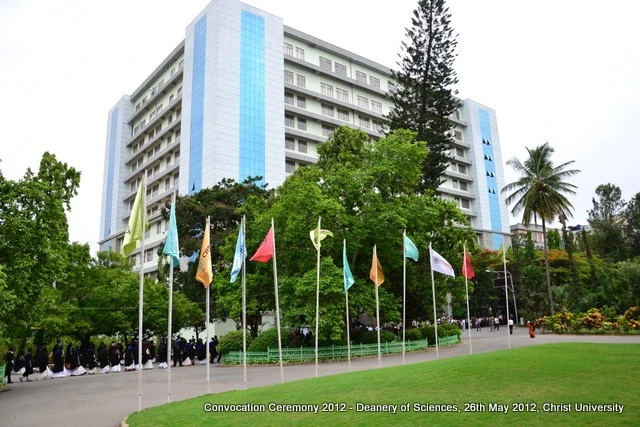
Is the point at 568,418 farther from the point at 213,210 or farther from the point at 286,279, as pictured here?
the point at 213,210

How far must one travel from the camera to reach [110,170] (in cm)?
7106

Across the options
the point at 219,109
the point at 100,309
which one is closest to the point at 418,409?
the point at 100,309

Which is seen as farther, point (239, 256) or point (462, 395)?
point (239, 256)

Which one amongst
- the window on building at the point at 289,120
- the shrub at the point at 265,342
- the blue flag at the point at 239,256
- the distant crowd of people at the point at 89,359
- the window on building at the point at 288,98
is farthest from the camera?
the window on building at the point at 288,98

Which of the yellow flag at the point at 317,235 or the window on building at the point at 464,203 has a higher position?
the window on building at the point at 464,203

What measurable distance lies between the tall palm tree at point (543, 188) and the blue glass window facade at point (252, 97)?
23268 mm

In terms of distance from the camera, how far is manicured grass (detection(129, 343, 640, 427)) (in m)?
7.86

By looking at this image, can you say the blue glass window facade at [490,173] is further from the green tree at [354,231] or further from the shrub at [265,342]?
the shrub at [265,342]

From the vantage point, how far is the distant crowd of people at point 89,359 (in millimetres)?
22312

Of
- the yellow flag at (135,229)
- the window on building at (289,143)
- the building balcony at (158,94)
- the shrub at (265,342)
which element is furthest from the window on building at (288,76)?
the yellow flag at (135,229)

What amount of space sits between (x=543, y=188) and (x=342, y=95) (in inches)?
1157

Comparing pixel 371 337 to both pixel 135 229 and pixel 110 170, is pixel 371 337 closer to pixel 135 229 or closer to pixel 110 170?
pixel 135 229

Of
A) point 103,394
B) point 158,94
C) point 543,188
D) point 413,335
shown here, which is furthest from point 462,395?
point 158,94

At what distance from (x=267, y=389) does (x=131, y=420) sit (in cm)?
354
